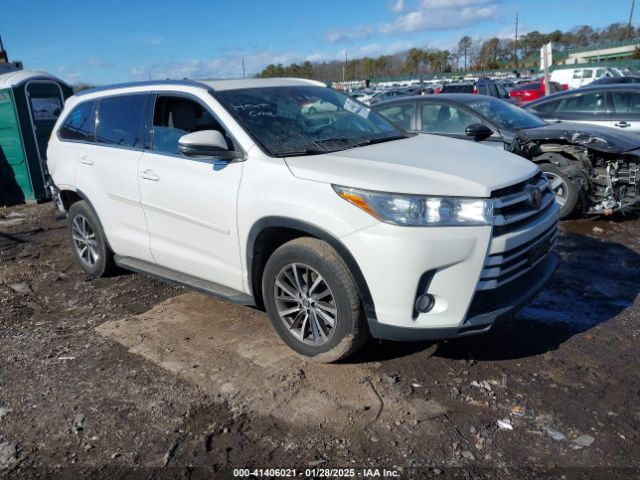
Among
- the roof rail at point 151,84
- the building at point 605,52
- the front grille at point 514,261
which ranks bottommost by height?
the front grille at point 514,261

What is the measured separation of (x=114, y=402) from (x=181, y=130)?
2.10m

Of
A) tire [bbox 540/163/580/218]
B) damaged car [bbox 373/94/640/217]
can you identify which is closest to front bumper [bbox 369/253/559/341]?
damaged car [bbox 373/94/640/217]

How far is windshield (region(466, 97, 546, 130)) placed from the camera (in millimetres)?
7461

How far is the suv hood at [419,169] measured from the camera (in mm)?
3111

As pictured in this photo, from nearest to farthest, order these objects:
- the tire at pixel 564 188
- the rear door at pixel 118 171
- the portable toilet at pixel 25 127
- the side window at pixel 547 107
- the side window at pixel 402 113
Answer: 1. the rear door at pixel 118 171
2. the tire at pixel 564 188
3. the side window at pixel 402 113
4. the side window at pixel 547 107
5. the portable toilet at pixel 25 127

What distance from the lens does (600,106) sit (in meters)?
9.48

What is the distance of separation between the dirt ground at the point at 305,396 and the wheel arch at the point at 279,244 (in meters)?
0.56

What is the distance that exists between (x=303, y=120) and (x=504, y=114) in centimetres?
457

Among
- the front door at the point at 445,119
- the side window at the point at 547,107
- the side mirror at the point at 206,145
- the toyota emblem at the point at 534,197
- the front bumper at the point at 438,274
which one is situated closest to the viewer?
the front bumper at the point at 438,274

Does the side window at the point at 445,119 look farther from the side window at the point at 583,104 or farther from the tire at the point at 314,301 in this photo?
the tire at the point at 314,301

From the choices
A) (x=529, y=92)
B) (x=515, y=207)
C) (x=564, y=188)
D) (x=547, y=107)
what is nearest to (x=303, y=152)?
(x=515, y=207)

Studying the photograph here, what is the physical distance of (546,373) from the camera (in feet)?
11.5

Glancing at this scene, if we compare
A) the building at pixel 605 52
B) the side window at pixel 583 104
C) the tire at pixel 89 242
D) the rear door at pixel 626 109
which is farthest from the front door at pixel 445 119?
the building at pixel 605 52

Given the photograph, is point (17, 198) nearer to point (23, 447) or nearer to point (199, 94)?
point (199, 94)
